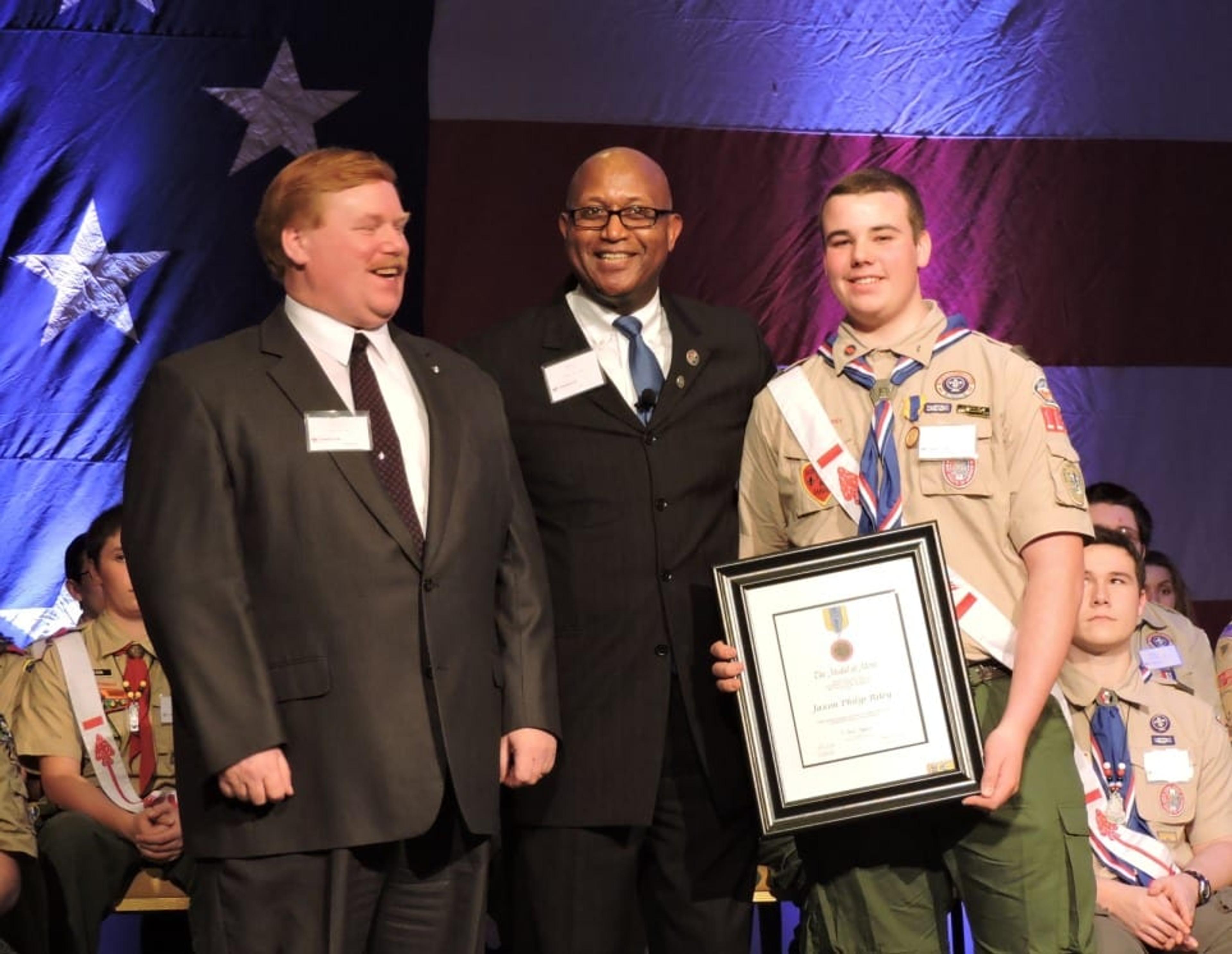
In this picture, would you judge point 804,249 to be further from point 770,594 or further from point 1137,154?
point 770,594

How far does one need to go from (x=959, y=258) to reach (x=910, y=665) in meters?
2.94

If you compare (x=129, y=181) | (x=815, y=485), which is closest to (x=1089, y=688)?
(x=815, y=485)

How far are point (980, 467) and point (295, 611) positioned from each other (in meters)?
1.29

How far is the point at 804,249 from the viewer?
573 cm

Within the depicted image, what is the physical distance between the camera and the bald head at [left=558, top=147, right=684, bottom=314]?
145 inches

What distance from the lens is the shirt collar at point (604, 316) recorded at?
372 cm

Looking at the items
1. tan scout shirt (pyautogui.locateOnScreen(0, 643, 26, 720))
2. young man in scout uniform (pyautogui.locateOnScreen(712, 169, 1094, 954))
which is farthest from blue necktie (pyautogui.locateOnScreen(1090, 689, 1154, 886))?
tan scout shirt (pyautogui.locateOnScreen(0, 643, 26, 720))

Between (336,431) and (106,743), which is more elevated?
(336,431)

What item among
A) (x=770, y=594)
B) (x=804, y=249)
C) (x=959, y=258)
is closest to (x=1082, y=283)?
(x=959, y=258)

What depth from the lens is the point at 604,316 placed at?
3734 mm

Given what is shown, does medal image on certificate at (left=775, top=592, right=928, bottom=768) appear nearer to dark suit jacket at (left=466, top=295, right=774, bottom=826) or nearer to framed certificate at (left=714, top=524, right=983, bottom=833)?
framed certificate at (left=714, top=524, right=983, bottom=833)

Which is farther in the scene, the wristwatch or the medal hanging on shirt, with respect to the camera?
the medal hanging on shirt

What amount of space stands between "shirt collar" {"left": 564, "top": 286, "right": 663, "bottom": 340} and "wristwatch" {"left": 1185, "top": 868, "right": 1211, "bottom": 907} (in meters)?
1.79

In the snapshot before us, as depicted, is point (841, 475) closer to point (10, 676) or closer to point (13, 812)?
point (13, 812)
